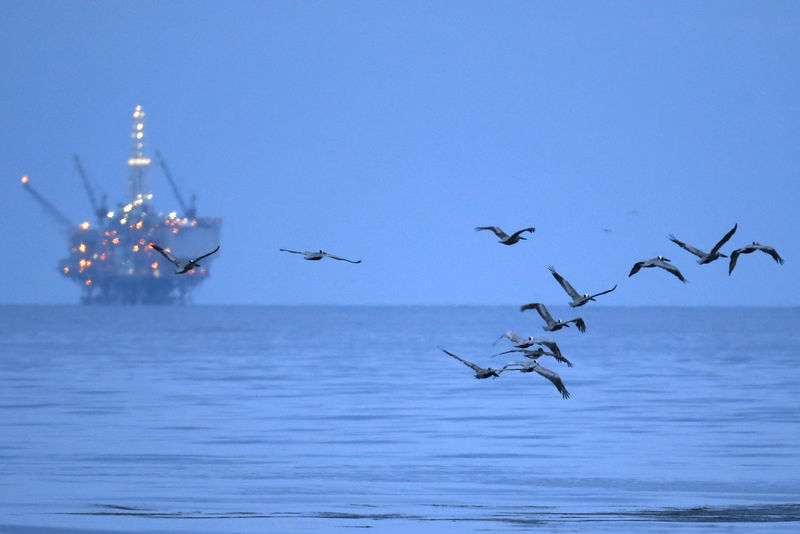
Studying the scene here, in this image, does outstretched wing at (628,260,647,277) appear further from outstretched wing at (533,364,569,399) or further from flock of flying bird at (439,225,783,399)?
outstretched wing at (533,364,569,399)

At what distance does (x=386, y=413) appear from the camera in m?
50.4

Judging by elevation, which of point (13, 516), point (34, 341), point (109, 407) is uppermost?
point (13, 516)

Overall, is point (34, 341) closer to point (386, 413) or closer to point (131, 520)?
point (386, 413)

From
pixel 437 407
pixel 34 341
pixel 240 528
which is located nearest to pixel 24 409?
pixel 437 407

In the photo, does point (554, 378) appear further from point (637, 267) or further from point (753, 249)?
point (753, 249)

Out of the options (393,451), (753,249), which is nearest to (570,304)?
(753,249)

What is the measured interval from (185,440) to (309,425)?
17.9 feet

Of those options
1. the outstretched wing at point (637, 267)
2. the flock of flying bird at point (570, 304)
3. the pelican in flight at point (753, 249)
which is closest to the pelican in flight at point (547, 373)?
the flock of flying bird at point (570, 304)

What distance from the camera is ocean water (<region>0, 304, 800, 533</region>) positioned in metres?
27.5

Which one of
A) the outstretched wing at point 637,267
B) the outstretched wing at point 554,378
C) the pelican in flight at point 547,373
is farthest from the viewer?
the pelican in flight at point 547,373

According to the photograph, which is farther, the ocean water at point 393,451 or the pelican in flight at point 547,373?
the ocean water at point 393,451

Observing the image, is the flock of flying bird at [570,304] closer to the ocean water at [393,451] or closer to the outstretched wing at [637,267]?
the outstretched wing at [637,267]

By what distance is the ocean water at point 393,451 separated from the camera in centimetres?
2747

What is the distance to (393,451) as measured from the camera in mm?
38656
